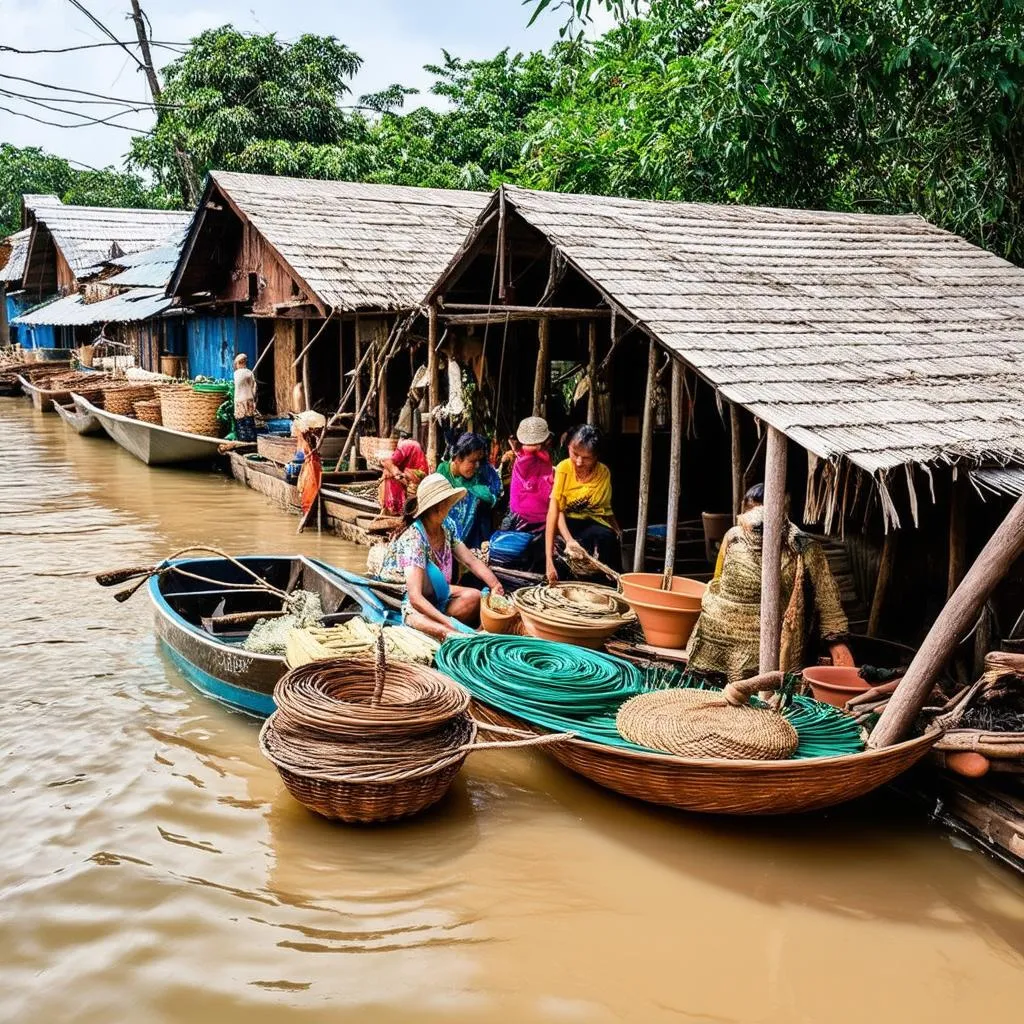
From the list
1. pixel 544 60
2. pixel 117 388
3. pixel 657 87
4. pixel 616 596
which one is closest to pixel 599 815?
pixel 616 596

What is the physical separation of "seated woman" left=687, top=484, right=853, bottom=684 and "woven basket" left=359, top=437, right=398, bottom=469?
6.76m

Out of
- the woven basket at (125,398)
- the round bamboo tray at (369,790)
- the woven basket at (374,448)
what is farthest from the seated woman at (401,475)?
the woven basket at (125,398)

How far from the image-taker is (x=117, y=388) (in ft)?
64.1

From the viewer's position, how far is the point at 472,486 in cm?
805

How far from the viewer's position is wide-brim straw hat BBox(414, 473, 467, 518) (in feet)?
20.6

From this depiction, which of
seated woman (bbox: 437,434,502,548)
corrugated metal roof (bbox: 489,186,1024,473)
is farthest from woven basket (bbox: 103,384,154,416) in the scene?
corrugated metal roof (bbox: 489,186,1024,473)

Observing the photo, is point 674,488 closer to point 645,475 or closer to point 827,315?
point 645,475

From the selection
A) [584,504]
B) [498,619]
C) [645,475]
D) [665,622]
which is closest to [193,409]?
[584,504]

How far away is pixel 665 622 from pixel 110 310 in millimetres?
18878

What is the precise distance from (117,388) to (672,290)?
15.2 metres

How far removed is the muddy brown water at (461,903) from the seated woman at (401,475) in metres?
3.38

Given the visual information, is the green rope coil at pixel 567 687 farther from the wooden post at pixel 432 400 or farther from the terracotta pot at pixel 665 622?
the wooden post at pixel 432 400

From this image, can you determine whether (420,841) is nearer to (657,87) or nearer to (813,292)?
(813,292)

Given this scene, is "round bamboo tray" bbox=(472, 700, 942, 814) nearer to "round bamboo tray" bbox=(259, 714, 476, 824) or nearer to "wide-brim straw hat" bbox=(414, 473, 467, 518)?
"round bamboo tray" bbox=(259, 714, 476, 824)
